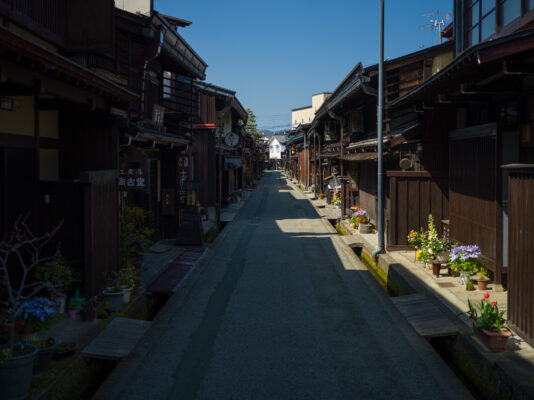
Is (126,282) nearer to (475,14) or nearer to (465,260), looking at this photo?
(465,260)

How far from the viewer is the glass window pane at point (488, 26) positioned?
44.0ft

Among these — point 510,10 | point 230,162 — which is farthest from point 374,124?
point 230,162

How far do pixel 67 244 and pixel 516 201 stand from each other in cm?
817

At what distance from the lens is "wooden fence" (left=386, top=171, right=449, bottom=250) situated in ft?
52.2

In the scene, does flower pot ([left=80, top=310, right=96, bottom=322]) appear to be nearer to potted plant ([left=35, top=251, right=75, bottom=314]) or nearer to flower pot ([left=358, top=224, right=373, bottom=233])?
potted plant ([left=35, top=251, right=75, bottom=314])

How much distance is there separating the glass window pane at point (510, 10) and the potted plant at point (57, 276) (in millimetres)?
11806

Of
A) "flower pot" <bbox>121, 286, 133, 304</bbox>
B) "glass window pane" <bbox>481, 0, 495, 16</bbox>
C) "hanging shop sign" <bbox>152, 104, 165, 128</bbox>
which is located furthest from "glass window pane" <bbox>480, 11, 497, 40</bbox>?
"flower pot" <bbox>121, 286, 133, 304</bbox>

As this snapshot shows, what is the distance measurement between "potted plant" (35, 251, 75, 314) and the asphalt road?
1.74 metres


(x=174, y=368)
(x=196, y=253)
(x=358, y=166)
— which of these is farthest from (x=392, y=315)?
(x=358, y=166)

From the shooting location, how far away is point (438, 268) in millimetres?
12086

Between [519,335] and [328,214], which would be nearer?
[519,335]

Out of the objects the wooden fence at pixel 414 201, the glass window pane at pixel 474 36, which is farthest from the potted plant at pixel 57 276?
the glass window pane at pixel 474 36

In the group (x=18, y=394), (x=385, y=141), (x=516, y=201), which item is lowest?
(x=18, y=394)

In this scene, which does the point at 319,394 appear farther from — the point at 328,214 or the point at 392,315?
the point at 328,214
